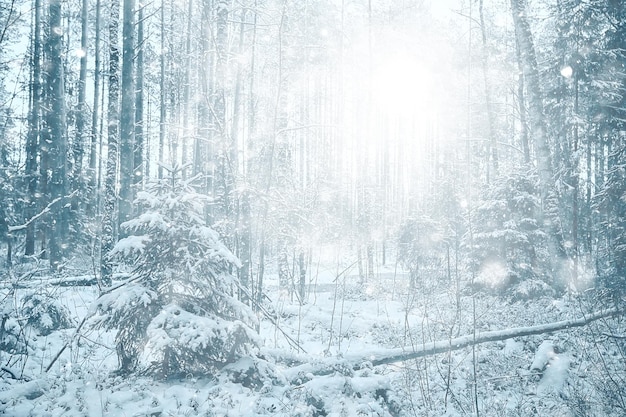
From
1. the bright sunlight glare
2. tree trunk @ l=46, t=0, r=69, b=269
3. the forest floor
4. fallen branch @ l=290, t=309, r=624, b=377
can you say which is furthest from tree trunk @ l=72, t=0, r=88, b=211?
fallen branch @ l=290, t=309, r=624, b=377

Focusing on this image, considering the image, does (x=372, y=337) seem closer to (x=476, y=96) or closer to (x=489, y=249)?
(x=489, y=249)

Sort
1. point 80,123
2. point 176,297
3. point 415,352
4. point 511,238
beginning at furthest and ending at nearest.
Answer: point 80,123 → point 511,238 → point 415,352 → point 176,297

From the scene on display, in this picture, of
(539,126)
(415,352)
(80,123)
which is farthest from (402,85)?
(415,352)

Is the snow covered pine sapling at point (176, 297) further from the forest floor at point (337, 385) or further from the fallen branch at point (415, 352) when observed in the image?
the fallen branch at point (415, 352)

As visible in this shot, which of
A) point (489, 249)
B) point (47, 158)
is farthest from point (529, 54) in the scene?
point (47, 158)

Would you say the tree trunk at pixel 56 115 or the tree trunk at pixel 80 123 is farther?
the tree trunk at pixel 80 123

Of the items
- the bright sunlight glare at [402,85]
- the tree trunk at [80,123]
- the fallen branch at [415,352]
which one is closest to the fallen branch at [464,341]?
the fallen branch at [415,352]

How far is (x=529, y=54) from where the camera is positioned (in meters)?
9.80

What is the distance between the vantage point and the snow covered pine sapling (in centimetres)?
471

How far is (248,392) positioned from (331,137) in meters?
27.9

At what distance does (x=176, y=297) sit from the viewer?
5031 millimetres

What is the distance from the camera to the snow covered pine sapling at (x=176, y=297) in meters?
4.71

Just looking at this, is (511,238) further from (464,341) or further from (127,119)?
(127,119)

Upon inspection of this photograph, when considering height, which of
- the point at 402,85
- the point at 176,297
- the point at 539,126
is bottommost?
the point at 176,297
